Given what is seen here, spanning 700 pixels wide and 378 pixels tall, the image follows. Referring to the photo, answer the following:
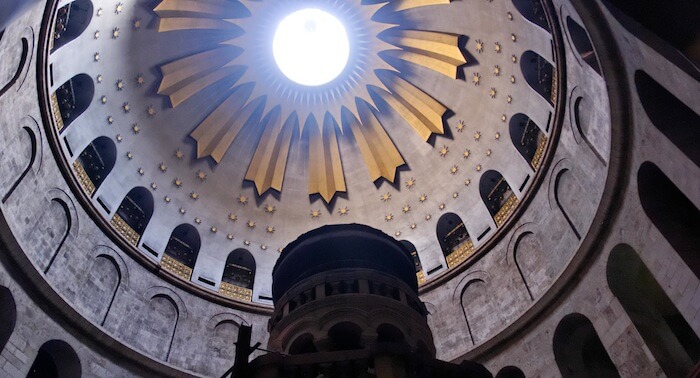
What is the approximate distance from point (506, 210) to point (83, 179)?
518 inches

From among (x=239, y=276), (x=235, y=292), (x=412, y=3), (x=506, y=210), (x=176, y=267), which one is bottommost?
(x=235, y=292)

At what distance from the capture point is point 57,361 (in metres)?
15.1

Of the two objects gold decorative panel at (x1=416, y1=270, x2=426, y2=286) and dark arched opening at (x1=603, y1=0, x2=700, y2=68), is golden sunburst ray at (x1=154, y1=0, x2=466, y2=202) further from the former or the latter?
dark arched opening at (x1=603, y1=0, x2=700, y2=68)

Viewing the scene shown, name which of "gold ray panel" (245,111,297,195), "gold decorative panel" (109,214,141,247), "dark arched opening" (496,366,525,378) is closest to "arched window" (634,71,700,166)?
"dark arched opening" (496,366,525,378)

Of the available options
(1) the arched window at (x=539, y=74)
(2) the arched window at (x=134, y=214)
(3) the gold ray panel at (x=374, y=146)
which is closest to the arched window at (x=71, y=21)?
(2) the arched window at (x=134, y=214)

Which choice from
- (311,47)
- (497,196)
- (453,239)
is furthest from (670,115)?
(311,47)

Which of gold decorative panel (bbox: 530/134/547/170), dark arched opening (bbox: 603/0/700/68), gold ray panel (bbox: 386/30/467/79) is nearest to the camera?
dark arched opening (bbox: 603/0/700/68)

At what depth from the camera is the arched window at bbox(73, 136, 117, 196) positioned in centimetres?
1861

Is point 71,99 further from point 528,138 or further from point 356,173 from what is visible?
point 528,138

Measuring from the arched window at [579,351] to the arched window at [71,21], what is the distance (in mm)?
15498

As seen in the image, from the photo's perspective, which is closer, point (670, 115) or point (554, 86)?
point (670, 115)

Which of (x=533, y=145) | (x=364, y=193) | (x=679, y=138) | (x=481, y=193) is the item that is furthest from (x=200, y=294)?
(x=679, y=138)

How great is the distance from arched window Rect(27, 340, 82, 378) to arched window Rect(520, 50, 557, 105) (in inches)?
571

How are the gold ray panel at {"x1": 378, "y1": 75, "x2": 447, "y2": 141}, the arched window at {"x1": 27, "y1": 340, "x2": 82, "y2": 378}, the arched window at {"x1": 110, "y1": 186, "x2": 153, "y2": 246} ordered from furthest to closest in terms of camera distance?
the gold ray panel at {"x1": 378, "y1": 75, "x2": 447, "y2": 141} < the arched window at {"x1": 110, "y1": 186, "x2": 153, "y2": 246} < the arched window at {"x1": 27, "y1": 340, "x2": 82, "y2": 378}
